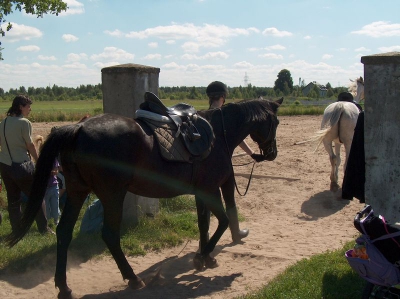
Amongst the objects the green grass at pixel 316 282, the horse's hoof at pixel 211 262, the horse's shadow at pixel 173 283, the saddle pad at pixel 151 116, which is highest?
the saddle pad at pixel 151 116

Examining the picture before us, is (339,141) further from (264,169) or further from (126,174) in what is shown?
(126,174)

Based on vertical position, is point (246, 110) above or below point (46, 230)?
above

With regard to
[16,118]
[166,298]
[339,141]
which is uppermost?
[16,118]

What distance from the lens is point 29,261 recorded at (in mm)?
5215

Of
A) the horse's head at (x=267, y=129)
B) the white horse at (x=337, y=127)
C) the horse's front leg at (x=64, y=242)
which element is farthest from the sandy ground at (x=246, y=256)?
the horse's head at (x=267, y=129)

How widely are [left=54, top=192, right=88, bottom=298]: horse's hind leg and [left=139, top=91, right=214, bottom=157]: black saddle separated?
3.76 feet

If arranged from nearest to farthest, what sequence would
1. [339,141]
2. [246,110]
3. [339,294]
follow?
[339,294]
[246,110]
[339,141]

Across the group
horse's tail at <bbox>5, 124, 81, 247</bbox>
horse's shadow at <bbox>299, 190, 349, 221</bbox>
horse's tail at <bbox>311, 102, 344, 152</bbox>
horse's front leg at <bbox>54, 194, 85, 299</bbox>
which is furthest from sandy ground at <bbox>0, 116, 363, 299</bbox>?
horse's tail at <bbox>311, 102, 344, 152</bbox>

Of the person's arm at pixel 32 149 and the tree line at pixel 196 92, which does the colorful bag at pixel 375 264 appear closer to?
the person's arm at pixel 32 149

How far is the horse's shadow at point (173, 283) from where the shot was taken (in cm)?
458

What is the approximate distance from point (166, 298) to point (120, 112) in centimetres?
280

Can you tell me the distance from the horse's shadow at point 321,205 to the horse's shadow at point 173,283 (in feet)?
9.06

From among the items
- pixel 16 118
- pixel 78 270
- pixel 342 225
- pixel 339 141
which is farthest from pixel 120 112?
pixel 339 141

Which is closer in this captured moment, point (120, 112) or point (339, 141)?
point (120, 112)
